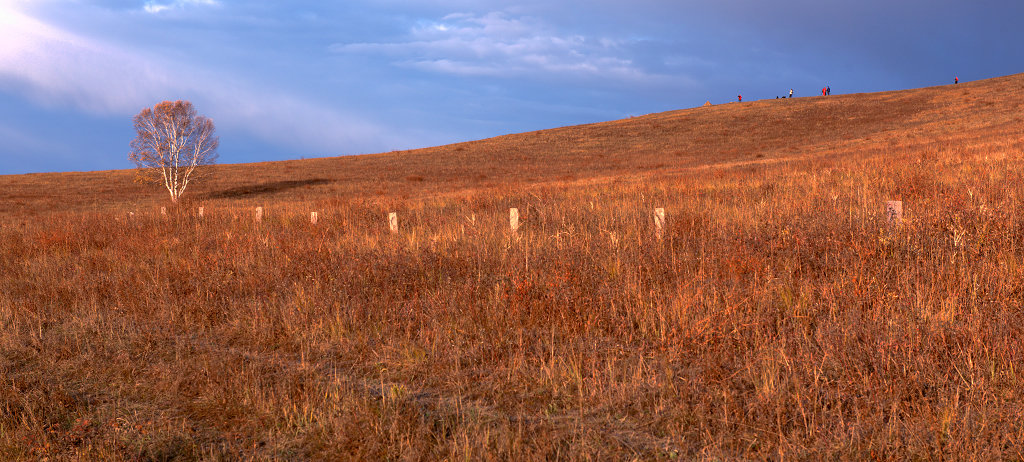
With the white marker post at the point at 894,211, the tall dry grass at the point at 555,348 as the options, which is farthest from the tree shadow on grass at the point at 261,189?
the white marker post at the point at 894,211

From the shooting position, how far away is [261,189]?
35000mm

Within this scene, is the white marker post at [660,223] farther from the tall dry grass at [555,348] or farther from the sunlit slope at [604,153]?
the sunlit slope at [604,153]

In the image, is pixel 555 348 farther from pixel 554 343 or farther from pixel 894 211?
pixel 894 211

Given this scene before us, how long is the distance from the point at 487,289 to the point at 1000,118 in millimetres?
37466

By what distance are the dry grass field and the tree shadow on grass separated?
990 inches

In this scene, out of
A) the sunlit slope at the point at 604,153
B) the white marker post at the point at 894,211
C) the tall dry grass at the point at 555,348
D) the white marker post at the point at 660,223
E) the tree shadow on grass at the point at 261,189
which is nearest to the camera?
the tall dry grass at the point at 555,348

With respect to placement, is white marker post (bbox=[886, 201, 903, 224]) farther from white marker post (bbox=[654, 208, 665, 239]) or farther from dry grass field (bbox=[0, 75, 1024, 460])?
white marker post (bbox=[654, 208, 665, 239])

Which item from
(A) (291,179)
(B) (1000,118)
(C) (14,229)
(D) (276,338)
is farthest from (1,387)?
(B) (1000,118)

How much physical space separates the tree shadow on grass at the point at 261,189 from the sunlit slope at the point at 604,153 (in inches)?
3.4

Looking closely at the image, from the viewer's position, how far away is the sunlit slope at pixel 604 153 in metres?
28.8

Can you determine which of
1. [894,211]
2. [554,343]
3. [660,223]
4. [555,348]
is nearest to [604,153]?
[660,223]

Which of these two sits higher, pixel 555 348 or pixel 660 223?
pixel 660 223

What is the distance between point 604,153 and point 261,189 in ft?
81.2

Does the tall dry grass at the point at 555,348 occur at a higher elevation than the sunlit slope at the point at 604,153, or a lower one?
lower
